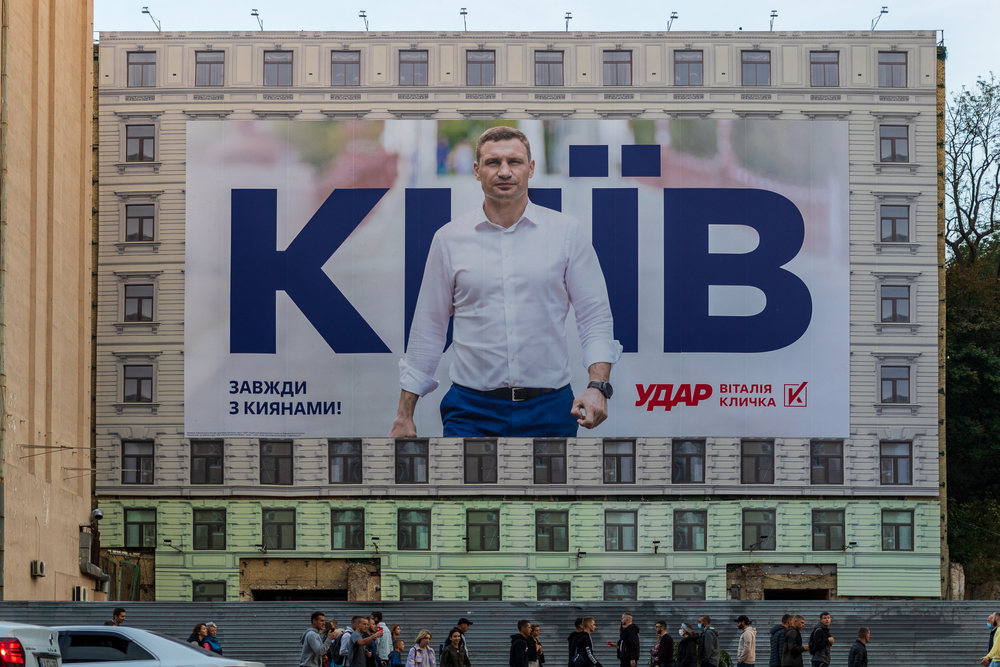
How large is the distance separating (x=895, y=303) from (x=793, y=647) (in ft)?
85.3

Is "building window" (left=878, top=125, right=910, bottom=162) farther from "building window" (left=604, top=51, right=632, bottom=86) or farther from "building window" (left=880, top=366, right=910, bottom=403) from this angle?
"building window" (left=604, top=51, right=632, bottom=86)

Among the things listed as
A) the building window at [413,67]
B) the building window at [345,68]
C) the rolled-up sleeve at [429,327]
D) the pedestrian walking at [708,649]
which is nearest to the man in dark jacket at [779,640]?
the pedestrian walking at [708,649]

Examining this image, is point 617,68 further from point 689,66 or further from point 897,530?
point 897,530

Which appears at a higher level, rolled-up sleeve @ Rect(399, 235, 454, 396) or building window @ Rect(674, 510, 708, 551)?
rolled-up sleeve @ Rect(399, 235, 454, 396)

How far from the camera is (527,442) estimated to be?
159ft

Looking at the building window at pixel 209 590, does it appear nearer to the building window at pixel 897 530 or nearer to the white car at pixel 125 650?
the building window at pixel 897 530

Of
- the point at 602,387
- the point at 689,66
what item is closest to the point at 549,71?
the point at 689,66

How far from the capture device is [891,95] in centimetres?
5053

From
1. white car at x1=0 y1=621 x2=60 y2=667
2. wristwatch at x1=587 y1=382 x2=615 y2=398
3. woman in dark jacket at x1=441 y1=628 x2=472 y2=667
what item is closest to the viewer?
white car at x1=0 y1=621 x2=60 y2=667

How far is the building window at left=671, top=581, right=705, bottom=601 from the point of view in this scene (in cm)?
4791

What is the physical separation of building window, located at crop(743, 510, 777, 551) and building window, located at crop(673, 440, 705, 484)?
7.54 feet

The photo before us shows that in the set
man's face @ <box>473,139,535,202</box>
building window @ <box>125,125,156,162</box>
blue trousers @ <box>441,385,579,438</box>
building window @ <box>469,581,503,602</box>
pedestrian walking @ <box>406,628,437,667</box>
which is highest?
building window @ <box>125,125,156,162</box>

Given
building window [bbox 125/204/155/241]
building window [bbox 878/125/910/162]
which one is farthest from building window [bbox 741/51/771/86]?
building window [bbox 125/204/155/241]

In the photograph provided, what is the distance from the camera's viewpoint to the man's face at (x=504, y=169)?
4934 cm
